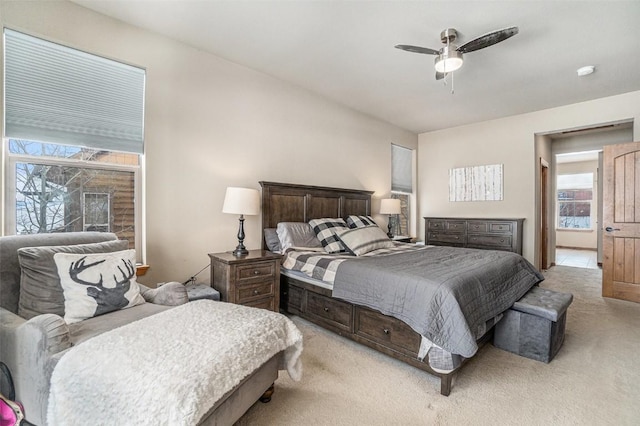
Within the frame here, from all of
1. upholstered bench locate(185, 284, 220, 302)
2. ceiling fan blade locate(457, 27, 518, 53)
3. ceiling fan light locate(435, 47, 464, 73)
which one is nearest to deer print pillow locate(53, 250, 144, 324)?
upholstered bench locate(185, 284, 220, 302)

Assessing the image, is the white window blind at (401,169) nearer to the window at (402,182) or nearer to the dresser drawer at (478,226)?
the window at (402,182)

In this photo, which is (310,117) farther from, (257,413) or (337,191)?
(257,413)

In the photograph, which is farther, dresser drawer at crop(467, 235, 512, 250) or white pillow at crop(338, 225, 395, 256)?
dresser drawer at crop(467, 235, 512, 250)

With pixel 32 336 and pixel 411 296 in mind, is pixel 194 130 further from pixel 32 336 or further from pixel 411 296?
pixel 411 296

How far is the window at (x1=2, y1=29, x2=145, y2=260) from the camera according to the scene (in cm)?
213

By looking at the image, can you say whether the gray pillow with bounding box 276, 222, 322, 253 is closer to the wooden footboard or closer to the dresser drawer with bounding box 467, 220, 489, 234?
the wooden footboard

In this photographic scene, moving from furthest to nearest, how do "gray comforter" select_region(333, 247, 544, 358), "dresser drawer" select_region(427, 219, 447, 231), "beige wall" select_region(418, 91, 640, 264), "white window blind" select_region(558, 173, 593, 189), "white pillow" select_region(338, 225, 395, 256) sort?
"white window blind" select_region(558, 173, 593, 189)
"dresser drawer" select_region(427, 219, 447, 231)
"beige wall" select_region(418, 91, 640, 264)
"white pillow" select_region(338, 225, 395, 256)
"gray comforter" select_region(333, 247, 544, 358)

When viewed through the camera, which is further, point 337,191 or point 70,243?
point 337,191

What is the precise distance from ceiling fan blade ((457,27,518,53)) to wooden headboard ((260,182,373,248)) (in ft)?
7.51

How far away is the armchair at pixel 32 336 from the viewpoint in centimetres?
131

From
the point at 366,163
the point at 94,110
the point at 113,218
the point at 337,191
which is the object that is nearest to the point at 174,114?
the point at 94,110

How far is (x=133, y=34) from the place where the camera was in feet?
8.54

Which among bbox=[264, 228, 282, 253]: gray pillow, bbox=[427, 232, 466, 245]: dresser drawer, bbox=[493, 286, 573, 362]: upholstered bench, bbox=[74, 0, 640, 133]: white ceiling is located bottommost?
bbox=[493, 286, 573, 362]: upholstered bench

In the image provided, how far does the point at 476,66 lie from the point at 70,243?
4182 mm
